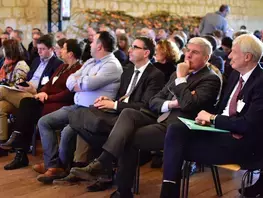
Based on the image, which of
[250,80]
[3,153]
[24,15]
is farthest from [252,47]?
[24,15]

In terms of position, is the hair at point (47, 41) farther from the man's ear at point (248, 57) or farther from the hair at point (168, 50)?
the man's ear at point (248, 57)

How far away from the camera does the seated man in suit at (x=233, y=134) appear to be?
2998mm

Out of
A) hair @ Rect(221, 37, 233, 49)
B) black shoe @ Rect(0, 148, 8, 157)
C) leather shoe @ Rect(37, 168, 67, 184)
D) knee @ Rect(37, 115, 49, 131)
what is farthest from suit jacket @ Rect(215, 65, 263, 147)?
hair @ Rect(221, 37, 233, 49)

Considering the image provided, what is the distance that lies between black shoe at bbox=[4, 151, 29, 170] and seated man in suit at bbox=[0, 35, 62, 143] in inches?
14.9

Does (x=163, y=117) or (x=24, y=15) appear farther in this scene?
(x=24, y=15)

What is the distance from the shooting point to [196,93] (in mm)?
3377

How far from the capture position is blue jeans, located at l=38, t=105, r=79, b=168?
4062 millimetres

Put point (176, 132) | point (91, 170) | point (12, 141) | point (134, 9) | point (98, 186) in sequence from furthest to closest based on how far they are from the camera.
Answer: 1. point (134, 9)
2. point (12, 141)
3. point (98, 186)
4. point (91, 170)
5. point (176, 132)

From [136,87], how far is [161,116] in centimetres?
42

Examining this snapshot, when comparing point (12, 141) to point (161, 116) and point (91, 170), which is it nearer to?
point (91, 170)

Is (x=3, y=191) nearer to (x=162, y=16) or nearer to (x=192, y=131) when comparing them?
(x=192, y=131)

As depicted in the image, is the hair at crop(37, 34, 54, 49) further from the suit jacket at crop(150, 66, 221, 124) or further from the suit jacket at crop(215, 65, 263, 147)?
the suit jacket at crop(215, 65, 263, 147)

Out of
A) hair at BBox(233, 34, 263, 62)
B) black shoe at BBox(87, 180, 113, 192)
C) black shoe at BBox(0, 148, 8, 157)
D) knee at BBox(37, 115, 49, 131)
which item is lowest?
black shoe at BBox(0, 148, 8, 157)

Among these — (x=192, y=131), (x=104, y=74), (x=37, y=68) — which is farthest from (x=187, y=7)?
(x=192, y=131)
